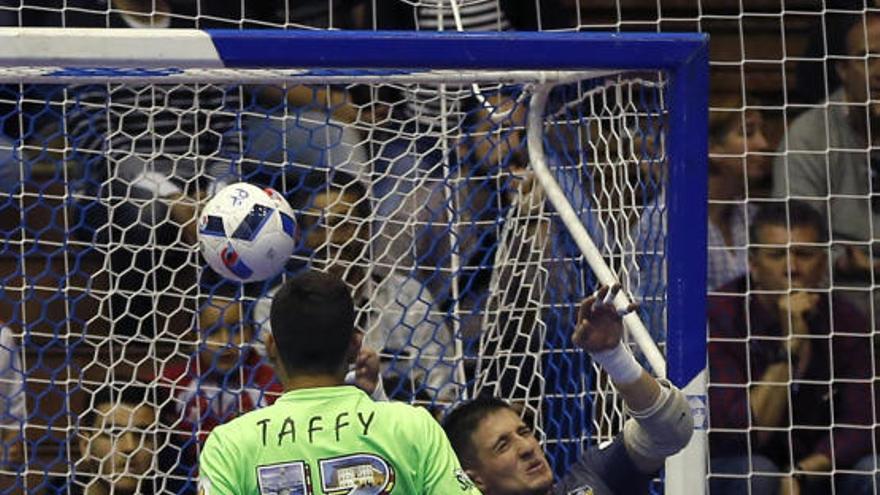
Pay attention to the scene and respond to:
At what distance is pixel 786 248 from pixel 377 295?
155cm

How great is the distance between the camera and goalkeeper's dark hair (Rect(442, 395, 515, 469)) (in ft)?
15.7

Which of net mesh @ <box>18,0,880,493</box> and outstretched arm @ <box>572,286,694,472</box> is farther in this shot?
net mesh @ <box>18,0,880,493</box>

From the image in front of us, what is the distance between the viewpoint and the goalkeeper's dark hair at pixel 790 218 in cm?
629

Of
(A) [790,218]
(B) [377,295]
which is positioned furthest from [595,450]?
(A) [790,218]

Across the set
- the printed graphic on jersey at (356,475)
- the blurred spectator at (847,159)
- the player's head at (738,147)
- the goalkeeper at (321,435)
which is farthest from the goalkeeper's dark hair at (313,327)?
the blurred spectator at (847,159)

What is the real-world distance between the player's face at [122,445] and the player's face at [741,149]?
80.1 inches

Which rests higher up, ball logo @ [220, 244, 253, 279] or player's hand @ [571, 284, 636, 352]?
ball logo @ [220, 244, 253, 279]

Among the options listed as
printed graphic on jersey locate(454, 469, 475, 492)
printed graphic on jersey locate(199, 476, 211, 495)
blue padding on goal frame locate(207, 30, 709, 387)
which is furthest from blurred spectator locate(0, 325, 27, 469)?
printed graphic on jersey locate(454, 469, 475, 492)

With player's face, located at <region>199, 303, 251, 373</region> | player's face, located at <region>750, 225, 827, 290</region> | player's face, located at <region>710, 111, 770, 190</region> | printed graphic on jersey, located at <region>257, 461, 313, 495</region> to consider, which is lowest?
printed graphic on jersey, located at <region>257, 461, 313, 495</region>

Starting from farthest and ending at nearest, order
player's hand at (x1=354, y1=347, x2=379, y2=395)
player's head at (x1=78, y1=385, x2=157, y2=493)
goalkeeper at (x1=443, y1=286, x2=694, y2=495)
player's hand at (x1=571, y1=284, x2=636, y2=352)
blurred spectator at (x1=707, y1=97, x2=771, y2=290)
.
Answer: blurred spectator at (x1=707, y1=97, x2=771, y2=290) → player's head at (x1=78, y1=385, x2=157, y2=493) → player's hand at (x1=354, y1=347, x2=379, y2=395) → goalkeeper at (x1=443, y1=286, x2=694, y2=495) → player's hand at (x1=571, y1=284, x2=636, y2=352)

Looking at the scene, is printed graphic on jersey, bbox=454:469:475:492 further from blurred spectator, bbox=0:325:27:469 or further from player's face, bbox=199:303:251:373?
blurred spectator, bbox=0:325:27:469

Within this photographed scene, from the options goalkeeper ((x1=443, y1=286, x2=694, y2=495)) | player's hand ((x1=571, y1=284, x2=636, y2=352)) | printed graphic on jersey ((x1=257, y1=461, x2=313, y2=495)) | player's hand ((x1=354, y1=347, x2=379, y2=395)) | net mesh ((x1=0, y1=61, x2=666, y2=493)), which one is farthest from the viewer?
net mesh ((x1=0, y1=61, x2=666, y2=493))

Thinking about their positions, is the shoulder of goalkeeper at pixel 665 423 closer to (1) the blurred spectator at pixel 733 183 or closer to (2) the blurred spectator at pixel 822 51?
(1) the blurred spectator at pixel 733 183

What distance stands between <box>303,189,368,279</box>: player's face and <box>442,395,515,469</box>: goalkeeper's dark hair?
672 millimetres
